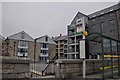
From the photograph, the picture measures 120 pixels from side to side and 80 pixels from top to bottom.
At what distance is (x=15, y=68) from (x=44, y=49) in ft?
126

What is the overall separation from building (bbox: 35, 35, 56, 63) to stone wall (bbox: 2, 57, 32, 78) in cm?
3452

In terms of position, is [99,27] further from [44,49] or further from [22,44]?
[22,44]

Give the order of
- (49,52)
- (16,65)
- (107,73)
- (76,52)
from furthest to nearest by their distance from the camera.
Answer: (49,52) < (76,52) < (107,73) < (16,65)

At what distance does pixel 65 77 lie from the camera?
572 cm

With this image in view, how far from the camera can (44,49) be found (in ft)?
139

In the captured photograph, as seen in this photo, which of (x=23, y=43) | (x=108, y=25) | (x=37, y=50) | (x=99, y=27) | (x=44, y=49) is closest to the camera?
(x=108, y=25)

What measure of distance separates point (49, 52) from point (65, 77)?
38.5m

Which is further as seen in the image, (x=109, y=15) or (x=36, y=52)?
(x=36, y=52)

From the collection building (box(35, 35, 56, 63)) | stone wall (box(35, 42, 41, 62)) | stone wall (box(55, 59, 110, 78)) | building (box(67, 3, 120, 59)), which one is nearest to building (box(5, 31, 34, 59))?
stone wall (box(35, 42, 41, 62))

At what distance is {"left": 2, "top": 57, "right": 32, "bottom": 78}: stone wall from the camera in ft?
13.0

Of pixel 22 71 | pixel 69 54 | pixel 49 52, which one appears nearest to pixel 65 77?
pixel 22 71

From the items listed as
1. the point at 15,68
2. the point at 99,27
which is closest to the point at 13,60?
the point at 15,68

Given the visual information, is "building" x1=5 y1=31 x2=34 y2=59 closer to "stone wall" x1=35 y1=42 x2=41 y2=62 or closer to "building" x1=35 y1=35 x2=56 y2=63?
"stone wall" x1=35 y1=42 x2=41 y2=62

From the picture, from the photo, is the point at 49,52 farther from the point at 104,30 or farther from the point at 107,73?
the point at 107,73
